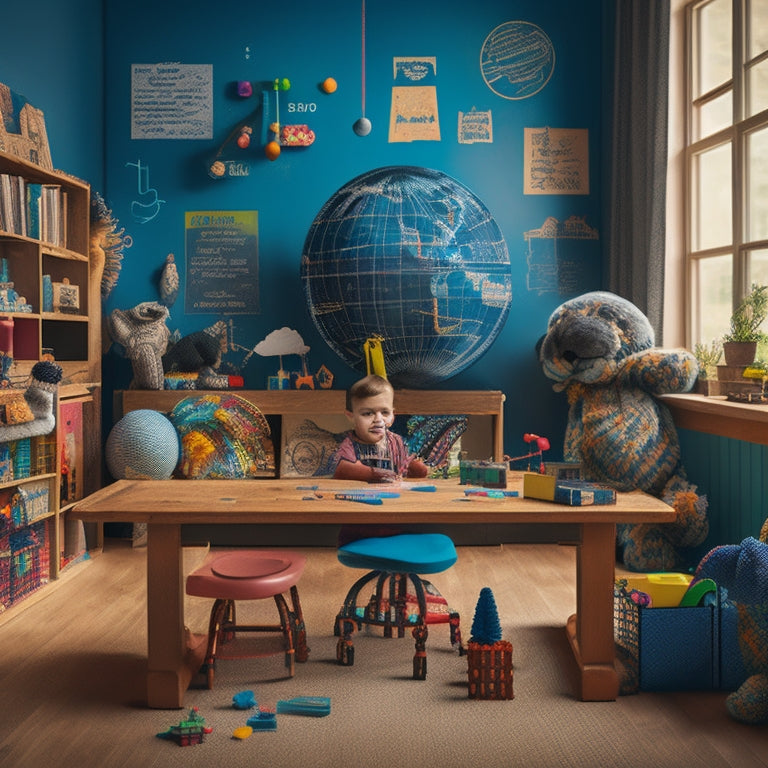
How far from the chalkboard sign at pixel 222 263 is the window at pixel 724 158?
2.15m

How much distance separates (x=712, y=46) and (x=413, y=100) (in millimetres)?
1453

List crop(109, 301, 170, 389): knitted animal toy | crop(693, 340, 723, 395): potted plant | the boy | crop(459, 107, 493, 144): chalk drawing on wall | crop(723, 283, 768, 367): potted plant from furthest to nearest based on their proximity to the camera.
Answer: crop(459, 107, 493, 144): chalk drawing on wall → crop(109, 301, 170, 389): knitted animal toy → crop(693, 340, 723, 395): potted plant → crop(723, 283, 768, 367): potted plant → the boy

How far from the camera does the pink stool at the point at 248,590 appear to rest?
251 centimetres

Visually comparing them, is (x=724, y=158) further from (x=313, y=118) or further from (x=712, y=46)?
(x=313, y=118)

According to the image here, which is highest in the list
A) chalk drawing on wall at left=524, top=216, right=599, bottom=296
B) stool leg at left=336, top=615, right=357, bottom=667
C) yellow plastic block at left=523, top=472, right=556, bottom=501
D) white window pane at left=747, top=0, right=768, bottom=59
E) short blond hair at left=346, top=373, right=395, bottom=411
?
white window pane at left=747, top=0, right=768, bottom=59

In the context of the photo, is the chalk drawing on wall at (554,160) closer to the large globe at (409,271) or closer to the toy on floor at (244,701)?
the large globe at (409,271)

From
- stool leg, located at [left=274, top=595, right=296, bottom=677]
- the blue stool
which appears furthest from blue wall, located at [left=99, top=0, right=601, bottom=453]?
stool leg, located at [left=274, top=595, right=296, bottom=677]

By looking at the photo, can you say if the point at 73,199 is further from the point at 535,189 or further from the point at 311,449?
the point at 535,189

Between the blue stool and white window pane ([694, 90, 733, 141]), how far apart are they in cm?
234

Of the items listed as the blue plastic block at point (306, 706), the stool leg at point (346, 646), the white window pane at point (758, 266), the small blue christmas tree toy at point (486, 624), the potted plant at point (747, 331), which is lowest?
the blue plastic block at point (306, 706)

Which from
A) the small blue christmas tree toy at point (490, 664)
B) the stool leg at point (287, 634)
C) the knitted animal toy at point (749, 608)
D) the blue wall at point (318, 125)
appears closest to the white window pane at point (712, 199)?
the blue wall at point (318, 125)

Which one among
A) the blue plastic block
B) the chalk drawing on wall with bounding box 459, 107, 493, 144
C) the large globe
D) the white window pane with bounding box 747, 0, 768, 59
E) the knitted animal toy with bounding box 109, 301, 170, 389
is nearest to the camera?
the blue plastic block

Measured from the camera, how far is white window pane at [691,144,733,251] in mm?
3975

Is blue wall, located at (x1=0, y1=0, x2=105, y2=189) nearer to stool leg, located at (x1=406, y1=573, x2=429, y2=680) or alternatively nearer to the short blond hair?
the short blond hair
